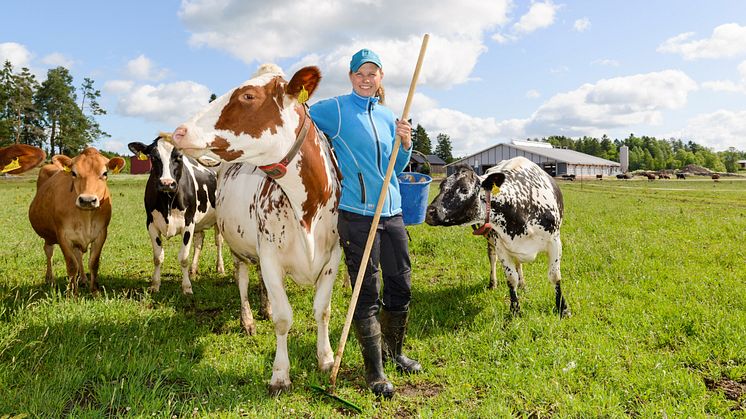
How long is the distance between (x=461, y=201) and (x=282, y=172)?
2.62 metres

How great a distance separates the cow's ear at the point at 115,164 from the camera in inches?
261

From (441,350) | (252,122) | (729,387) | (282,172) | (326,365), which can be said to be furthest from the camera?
(441,350)

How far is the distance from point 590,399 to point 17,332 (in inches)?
201

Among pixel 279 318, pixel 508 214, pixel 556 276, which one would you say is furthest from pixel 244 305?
pixel 556 276

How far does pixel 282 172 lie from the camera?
345cm

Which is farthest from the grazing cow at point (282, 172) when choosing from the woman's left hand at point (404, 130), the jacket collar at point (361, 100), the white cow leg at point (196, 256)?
the white cow leg at point (196, 256)

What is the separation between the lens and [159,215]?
705 centimetres

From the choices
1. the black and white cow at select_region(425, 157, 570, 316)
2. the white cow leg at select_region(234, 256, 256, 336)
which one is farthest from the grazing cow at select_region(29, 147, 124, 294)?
the black and white cow at select_region(425, 157, 570, 316)

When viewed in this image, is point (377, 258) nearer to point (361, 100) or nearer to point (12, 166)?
point (361, 100)

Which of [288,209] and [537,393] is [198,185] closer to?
[288,209]

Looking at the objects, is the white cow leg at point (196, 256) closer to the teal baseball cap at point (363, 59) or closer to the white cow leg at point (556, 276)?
the teal baseball cap at point (363, 59)

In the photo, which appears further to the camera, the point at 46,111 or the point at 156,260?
the point at 46,111

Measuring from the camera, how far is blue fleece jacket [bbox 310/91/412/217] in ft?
12.2

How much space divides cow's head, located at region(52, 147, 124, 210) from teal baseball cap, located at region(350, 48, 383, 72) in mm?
3968
